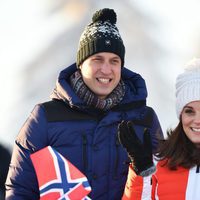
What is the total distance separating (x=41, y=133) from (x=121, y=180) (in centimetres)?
35

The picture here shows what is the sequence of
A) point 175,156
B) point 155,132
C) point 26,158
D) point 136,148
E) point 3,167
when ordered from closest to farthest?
point 136,148, point 175,156, point 26,158, point 155,132, point 3,167

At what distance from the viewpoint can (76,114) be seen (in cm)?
185

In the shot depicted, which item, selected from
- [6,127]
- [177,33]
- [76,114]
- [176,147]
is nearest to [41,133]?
[76,114]

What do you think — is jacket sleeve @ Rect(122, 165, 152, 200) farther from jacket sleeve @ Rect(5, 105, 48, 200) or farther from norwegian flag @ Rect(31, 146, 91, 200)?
jacket sleeve @ Rect(5, 105, 48, 200)

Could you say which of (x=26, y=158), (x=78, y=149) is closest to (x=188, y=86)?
(x=78, y=149)

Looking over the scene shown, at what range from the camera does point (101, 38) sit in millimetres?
1882

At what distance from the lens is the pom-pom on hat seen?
187cm

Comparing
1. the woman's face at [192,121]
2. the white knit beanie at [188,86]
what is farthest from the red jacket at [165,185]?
the white knit beanie at [188,86]

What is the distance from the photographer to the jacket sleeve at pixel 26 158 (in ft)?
5.86

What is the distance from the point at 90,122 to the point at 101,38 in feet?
1.08

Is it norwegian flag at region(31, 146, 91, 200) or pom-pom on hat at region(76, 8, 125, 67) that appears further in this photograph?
pom-pom on hat at region(76, 8, 125, 67)

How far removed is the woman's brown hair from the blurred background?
79cm

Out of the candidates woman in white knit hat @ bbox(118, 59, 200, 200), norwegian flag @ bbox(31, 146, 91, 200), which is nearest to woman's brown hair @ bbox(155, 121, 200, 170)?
woman in white knit hat @ bbox(118, 59, 200, 200)

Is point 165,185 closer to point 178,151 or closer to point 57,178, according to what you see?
point 178,151
